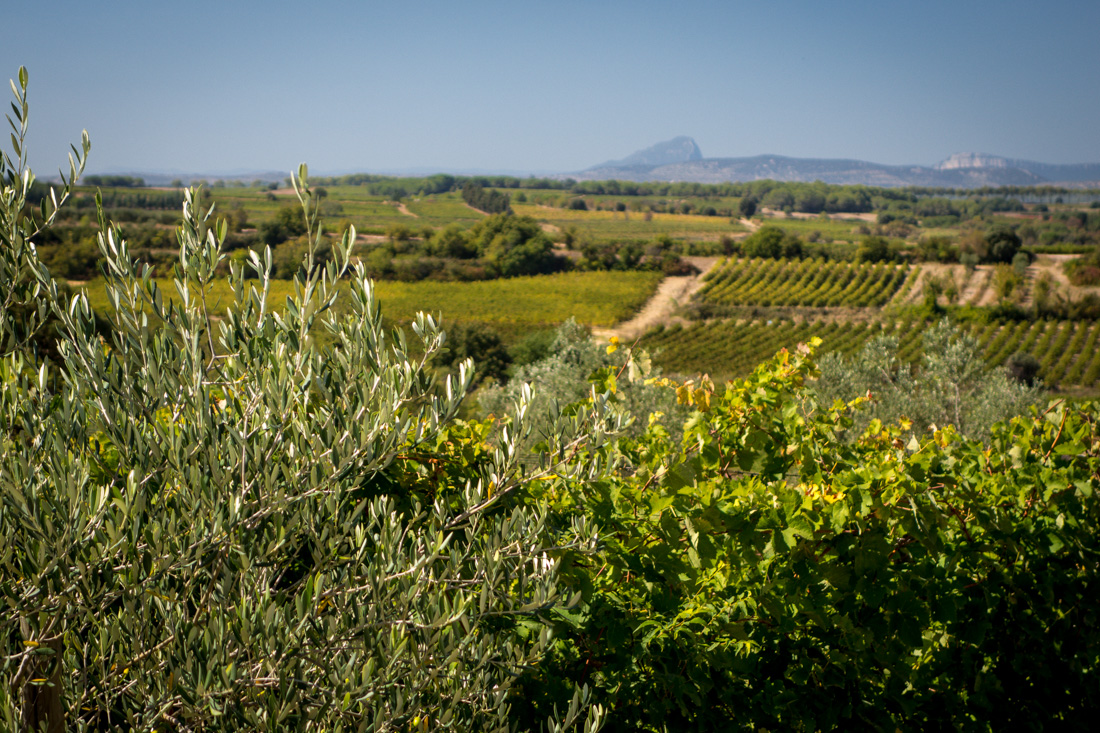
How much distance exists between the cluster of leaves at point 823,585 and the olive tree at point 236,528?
58 cm

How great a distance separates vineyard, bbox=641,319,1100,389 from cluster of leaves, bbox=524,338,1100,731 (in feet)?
170

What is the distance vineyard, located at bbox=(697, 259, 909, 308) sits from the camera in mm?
91562

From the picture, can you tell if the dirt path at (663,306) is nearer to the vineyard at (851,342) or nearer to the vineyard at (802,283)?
the vineyard at (802,283)

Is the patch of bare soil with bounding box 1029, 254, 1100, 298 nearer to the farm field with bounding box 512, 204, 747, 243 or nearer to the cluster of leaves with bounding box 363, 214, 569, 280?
the farm field with bounding box 512, 204, 747, 243

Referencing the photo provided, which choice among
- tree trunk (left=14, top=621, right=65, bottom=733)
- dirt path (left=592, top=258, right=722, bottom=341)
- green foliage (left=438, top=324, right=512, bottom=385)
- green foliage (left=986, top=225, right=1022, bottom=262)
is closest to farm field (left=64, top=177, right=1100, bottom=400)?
dirt path (left=592, top=258, right=722, bottom=341)

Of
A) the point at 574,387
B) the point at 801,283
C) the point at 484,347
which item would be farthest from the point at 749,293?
the point at 574,387

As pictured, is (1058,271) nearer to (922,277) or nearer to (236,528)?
(922,277)

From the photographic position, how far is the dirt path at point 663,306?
82.1 meters

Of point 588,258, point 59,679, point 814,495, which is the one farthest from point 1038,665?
point 588,258

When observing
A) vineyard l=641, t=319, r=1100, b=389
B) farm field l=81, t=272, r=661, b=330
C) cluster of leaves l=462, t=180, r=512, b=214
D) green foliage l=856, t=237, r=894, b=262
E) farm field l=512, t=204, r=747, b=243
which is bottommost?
vineyard l=641, t=319, r=1100, b=389

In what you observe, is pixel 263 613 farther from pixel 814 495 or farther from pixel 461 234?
pixel 461 234

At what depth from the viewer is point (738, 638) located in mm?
3213

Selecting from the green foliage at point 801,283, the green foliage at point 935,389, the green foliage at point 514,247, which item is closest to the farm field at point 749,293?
the green foliage at point 801,283

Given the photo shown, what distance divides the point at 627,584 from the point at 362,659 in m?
1.51
